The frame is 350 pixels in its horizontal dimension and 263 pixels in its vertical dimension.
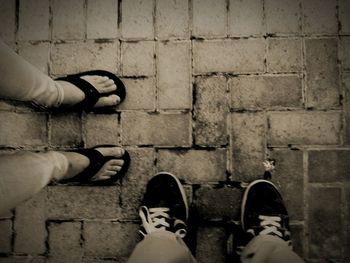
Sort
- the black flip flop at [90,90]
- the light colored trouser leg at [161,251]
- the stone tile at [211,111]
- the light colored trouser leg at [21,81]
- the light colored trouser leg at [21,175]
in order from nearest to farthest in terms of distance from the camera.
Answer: the light colored trouser leg at [21,175] < the light colored trouser leg at [21,81] < the light colored trouser leg at [161,251] < the black flip flop at [90,90] < the stone tile at [211,111]

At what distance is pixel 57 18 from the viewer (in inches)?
93.1

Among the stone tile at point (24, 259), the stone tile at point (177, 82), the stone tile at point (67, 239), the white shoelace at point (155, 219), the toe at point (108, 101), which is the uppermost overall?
the stone tile at point (177, 82)

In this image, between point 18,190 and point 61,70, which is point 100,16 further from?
point 18,190

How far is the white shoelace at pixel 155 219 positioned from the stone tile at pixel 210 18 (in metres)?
1.28

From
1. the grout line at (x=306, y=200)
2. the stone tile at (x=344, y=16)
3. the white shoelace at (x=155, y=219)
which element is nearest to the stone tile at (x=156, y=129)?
the white shoelace at (x=155, y=219)

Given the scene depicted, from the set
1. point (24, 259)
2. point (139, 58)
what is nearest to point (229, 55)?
point (139, 58)

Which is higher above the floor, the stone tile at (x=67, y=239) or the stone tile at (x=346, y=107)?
the stone tile at (x=346, y=107)

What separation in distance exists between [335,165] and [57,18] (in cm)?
227

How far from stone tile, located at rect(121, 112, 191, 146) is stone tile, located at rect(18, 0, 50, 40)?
87cm

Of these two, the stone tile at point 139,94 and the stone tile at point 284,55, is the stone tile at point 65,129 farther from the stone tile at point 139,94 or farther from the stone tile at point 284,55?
the stone tile at point 284,55

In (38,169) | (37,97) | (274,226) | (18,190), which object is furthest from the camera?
(274,226)

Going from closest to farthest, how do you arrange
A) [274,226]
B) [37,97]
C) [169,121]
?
[37,97]
[274,226]
[169,121]

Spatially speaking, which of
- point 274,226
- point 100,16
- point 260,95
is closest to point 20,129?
point 100,16

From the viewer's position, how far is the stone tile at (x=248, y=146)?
2.26 m
